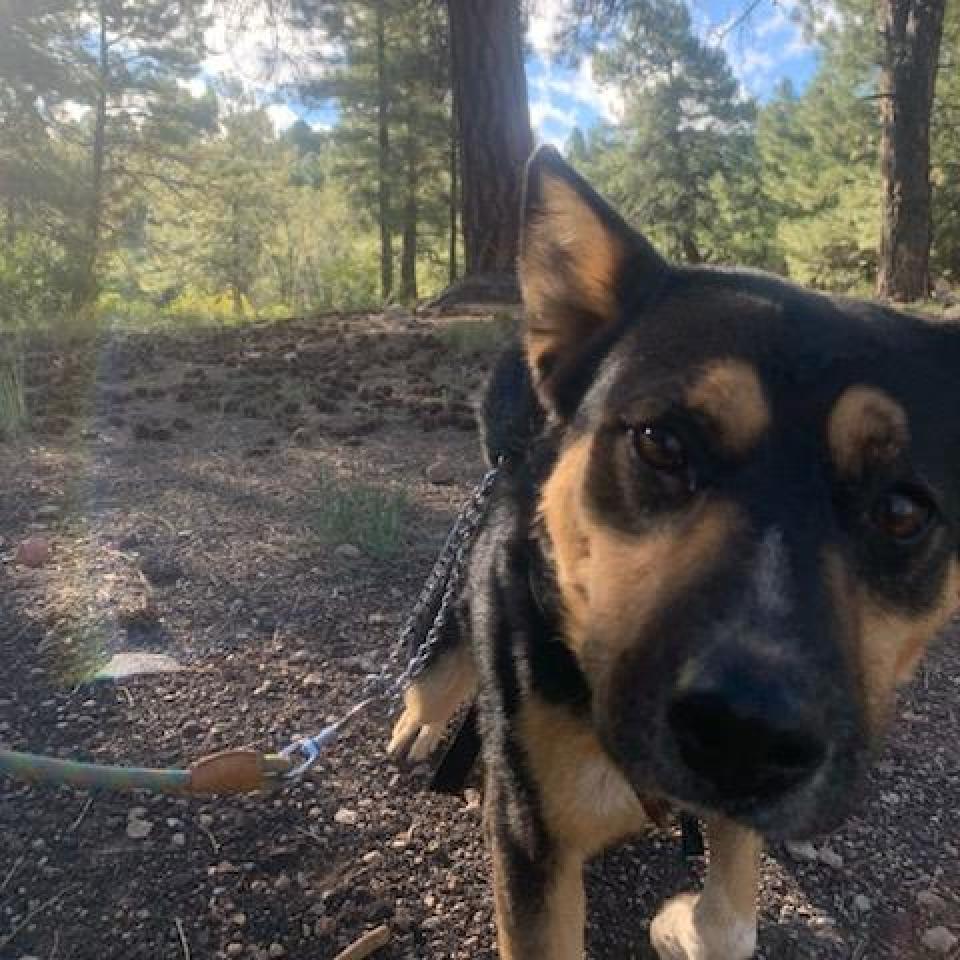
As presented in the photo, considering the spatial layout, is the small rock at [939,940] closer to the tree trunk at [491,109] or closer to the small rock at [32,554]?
the small rock at [32,554]

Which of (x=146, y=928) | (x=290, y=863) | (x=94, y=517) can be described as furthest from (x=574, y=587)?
(x=94, y=517)

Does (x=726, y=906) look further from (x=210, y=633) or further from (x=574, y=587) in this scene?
(x=210, y=633)

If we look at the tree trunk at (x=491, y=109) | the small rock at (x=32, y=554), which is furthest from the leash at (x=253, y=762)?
the tree trunk at (x=491, y=109)

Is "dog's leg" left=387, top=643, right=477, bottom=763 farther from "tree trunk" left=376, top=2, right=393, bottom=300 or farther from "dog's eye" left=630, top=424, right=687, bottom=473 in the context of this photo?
"tree trunk" left=376, top=2, right=393, bottom=300

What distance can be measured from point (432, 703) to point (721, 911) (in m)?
1.19

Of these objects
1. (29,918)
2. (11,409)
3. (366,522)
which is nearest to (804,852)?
(29,918)

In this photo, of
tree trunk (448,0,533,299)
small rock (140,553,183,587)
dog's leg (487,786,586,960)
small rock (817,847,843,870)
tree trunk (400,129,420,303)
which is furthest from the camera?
tree trunk (400,129,420,303)

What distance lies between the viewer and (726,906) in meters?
2.42

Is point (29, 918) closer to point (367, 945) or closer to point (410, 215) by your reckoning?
point (367, 945)

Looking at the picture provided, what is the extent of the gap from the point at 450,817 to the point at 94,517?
282cm

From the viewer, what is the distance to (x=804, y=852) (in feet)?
9.20

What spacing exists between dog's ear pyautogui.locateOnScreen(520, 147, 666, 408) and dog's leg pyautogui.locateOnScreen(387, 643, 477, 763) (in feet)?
3.82

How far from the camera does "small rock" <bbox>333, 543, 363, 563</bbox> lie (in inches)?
173

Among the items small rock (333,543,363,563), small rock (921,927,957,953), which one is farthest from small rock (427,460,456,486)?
small rock (921,927,957,953)
